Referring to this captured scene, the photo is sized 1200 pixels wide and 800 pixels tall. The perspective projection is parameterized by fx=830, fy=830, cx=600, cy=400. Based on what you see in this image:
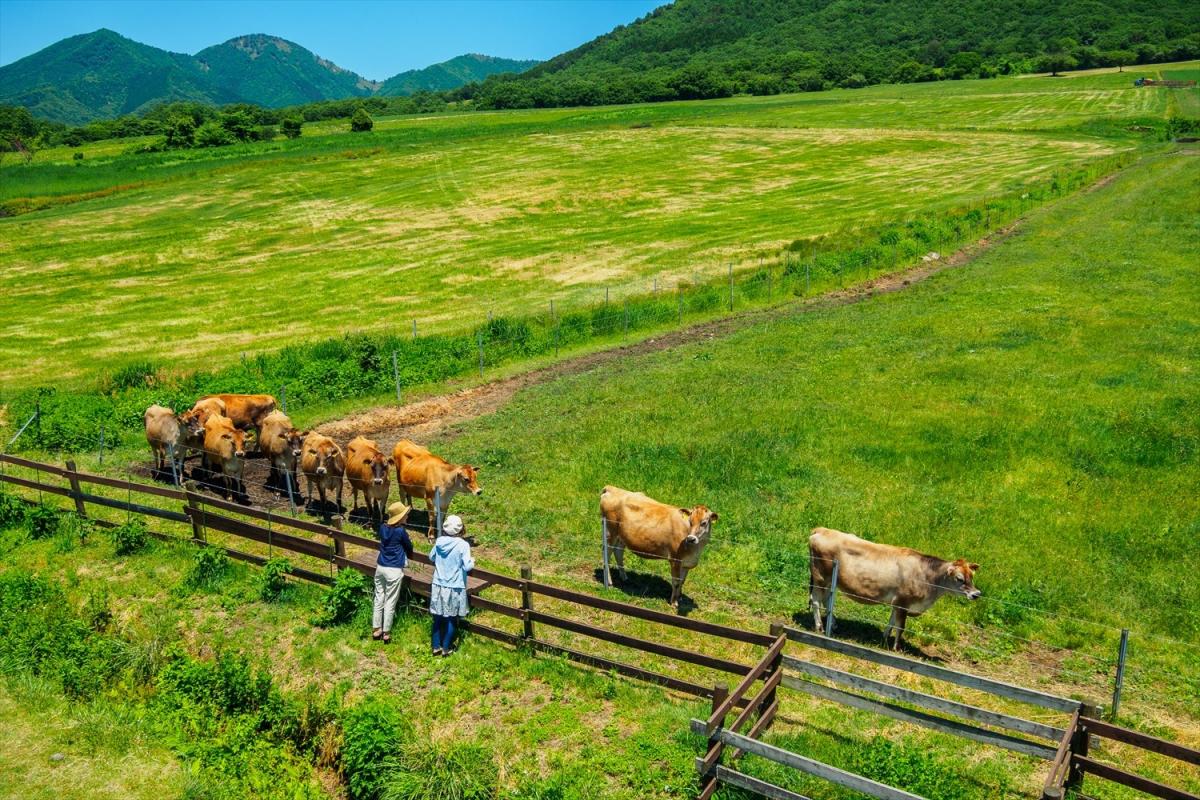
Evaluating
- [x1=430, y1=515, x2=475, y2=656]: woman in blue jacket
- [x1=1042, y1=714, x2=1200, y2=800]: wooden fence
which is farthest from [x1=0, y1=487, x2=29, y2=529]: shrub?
[x1=1042, y1=714, x2=1200, y2=800]: wooden fence

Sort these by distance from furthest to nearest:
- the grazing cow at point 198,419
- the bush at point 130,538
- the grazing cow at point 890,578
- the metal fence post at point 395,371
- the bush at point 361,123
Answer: the bush at point 361,123
the metal fence post at point 395,371
the grazing cow at point 198,419
the bush at point 130,538
the grazing cow at point 890,578

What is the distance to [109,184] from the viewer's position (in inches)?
3049

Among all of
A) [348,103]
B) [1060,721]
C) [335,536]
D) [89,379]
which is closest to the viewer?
[1060,721]

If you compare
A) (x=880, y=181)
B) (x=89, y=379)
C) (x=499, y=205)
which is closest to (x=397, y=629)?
(x=89, y=379)

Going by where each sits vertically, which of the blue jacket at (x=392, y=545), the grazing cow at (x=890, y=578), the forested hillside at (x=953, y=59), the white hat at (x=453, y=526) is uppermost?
the forested hillside at (x=953, y=59)

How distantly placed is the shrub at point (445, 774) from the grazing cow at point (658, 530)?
4659mm

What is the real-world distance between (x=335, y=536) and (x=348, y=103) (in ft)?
553

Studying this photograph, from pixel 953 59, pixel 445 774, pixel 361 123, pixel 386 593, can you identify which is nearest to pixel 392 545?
pixel 386 593

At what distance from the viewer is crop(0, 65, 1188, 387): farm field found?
38.4 metres

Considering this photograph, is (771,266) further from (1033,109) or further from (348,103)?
(348,103)

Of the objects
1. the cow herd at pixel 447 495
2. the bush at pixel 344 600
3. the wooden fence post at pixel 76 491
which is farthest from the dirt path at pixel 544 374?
the bush at pixel 344 600

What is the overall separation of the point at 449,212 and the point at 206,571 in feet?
171

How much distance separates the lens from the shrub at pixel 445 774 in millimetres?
9109

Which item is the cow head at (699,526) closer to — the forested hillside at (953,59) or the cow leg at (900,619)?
the cow leg at (900,619)
